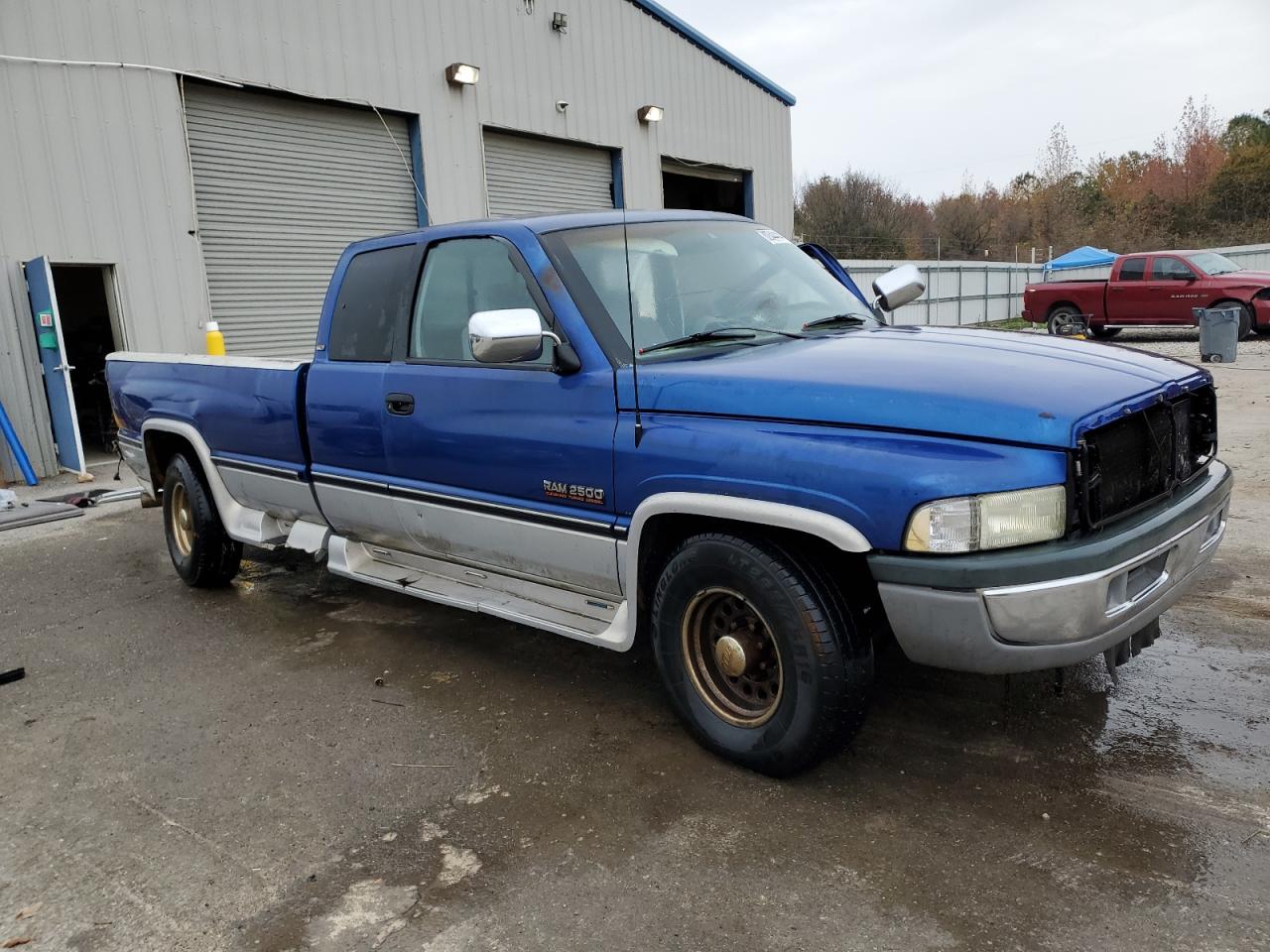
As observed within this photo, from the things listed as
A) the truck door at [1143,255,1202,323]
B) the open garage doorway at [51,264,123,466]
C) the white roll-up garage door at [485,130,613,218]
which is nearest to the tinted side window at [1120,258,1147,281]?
the truck door at [1143,255,1202,323]

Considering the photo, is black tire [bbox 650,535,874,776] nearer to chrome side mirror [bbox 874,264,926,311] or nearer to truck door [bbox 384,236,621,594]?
truck door [bbox 384,236,621,594]

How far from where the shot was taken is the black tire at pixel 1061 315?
66.4ft

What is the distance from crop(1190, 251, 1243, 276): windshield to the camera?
18812 mm

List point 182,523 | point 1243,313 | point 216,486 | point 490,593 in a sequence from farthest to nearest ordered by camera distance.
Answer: point 1243,313 → point 182,523 → point 216,486 → point 490,593

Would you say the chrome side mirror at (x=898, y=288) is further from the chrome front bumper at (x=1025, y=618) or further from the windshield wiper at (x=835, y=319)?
the chrome front bumper at (x=1025, y=618)

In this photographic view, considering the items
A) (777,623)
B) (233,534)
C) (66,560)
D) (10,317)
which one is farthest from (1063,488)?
(10,317)

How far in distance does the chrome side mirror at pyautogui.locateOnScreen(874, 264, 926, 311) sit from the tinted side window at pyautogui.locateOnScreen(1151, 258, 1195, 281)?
1716cm

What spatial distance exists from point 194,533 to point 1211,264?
790 inches

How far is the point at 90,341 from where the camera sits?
12.6 meters

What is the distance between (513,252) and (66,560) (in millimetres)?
4800

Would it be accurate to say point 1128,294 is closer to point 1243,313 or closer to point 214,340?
point 1243,313

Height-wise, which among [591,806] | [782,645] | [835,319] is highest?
[835,319]

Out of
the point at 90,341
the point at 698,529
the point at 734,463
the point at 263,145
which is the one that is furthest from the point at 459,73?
the point at 734,463

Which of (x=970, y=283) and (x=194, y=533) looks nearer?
(x=194, y=533)
